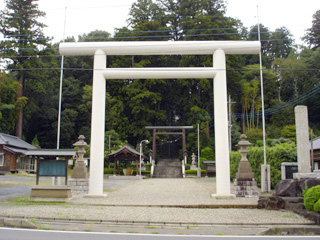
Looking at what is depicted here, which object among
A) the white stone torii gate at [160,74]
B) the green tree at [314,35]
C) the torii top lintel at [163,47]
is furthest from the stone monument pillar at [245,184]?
the green tree at [314,35]

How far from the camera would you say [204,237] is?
21.3ft

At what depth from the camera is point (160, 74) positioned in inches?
555

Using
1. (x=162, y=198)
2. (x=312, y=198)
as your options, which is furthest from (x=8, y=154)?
(x=312, y=198)

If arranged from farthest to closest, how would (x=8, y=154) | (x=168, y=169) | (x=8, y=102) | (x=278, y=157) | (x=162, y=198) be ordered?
(x=8, y=102)
(x=168, y=169)
(x=8, y=154)
(x=278, y=157)
(x=162, y=198)

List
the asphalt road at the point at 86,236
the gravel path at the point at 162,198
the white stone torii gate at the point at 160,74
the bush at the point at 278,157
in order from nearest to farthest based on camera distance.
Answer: the asphalt road at the point at 86,236, the gravel path at the point at 162,198, the white stone torii gate at the point at 160,74, the bush at the point at 278,157

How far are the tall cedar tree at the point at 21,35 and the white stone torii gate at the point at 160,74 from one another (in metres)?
25.2

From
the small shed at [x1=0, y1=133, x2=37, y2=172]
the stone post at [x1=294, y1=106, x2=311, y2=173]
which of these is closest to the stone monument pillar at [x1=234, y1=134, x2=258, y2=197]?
the stone post at [x1=294, y1=106, x2=311, y2=173]

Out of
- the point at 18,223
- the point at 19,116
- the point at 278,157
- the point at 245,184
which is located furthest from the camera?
the point at 19,116

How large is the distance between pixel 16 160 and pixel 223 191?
2721cm

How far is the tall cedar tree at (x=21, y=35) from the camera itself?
36281mm

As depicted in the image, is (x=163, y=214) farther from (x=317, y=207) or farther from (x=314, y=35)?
(x=314, y=35)

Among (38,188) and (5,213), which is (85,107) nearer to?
(38,188)

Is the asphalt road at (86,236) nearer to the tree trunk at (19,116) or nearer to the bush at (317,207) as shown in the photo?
the bush at (317,207)

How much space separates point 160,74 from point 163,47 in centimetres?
117
